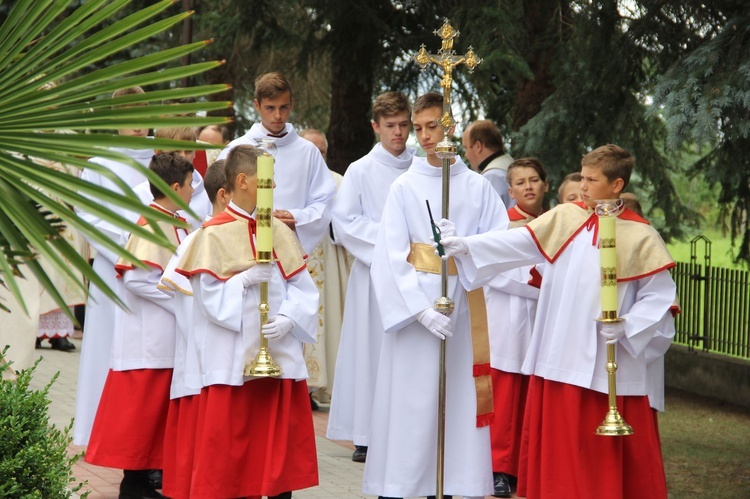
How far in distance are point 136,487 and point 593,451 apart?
2.53 metres

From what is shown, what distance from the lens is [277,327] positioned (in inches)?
216

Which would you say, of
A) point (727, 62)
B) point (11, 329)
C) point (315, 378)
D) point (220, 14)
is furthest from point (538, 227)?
point (220, 14)

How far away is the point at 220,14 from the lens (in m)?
12.6

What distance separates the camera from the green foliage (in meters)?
4.16

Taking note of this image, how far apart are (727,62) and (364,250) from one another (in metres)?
2.68

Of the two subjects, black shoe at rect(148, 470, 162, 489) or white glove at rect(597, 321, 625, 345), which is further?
black shoe at rect(148, 470, 162, 489)

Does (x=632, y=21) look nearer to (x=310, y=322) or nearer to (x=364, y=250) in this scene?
(x=364, y=250)

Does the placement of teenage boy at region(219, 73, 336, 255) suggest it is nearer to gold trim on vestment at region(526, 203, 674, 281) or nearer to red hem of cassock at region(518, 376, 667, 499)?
gold trim on vestment at region(526, 203, 674, 281)

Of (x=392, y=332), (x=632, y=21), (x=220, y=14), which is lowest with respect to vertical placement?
(x=392, y=332)

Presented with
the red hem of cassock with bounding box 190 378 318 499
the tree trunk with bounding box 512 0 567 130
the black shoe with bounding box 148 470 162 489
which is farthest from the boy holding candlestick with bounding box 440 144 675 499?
the tree trunk with bounding box 512 0 567 130

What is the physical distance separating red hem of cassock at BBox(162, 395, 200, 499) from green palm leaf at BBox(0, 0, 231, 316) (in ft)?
8.88

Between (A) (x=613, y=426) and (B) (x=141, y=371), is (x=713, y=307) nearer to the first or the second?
(A) (x=613, y=426)

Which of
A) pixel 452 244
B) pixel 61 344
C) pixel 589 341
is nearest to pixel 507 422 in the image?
pixel 589 341

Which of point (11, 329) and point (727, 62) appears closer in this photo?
point (727, 62)
